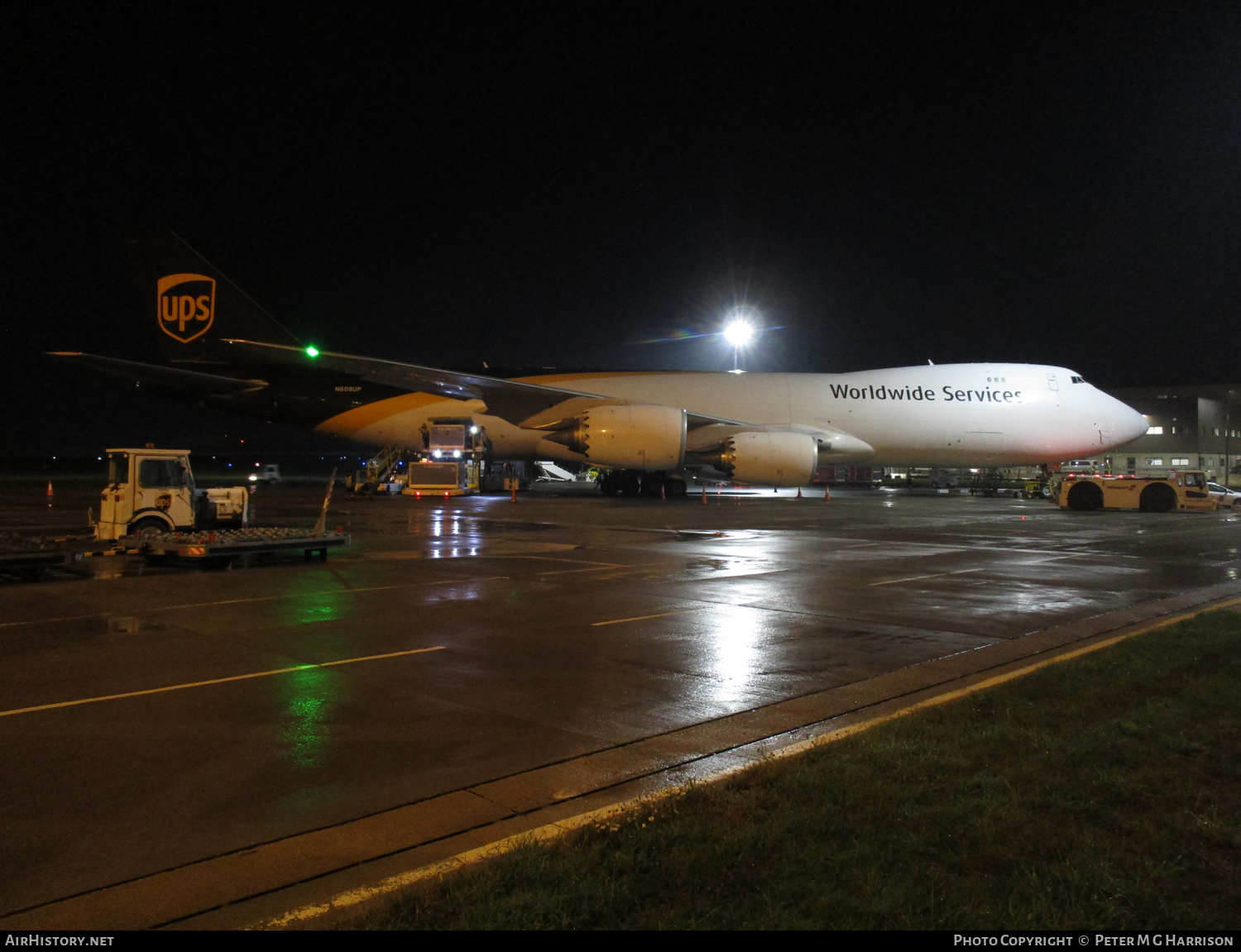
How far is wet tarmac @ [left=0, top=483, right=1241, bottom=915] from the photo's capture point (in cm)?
408

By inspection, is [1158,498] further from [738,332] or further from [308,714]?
[308,714]

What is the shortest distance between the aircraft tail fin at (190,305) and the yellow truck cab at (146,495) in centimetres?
1446

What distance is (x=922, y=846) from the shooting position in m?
3.41

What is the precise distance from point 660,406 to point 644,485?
19.1 ft

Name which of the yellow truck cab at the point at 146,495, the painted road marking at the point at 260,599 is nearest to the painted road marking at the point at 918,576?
the painted road marking at the point at 260,599

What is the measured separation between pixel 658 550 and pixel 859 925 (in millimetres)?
12080

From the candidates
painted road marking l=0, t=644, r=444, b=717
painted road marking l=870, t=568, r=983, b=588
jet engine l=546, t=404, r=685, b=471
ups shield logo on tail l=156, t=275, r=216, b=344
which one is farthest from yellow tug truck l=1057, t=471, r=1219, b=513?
ups shield logo on tail l=156, t=275, r=216, b=344

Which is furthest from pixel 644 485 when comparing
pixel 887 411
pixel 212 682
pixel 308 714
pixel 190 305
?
pixel 308 714

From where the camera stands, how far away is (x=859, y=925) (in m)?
2.84

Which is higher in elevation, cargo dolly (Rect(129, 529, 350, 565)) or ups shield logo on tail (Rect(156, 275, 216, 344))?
ups shield logo on tail (Rect(156, 275, 216, 344))

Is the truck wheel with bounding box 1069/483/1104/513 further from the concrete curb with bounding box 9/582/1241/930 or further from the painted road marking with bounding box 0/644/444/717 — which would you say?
the painted road marking with bounding box 0/644/444/717

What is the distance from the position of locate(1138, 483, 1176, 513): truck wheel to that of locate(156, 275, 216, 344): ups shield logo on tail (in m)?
31.5

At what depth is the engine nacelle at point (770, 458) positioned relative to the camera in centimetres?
2594

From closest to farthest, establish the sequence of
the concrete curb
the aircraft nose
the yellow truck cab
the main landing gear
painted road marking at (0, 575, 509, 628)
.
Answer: the concrete curb < painted road marking at (0, 575, 509, 628) < the yellow truck cab < the aircraft nose < the main landing gear
